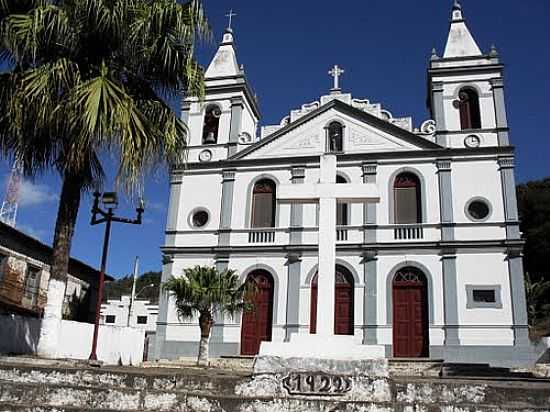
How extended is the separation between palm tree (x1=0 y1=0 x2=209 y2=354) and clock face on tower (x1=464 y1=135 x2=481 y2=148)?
46.7ft

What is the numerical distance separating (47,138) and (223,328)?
13.2 metres

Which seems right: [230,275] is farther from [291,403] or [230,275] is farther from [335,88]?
[291,403]

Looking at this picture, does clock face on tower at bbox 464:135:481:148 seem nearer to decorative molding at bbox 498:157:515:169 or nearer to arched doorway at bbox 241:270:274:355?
decorative molding at bbox 498:157:515:169

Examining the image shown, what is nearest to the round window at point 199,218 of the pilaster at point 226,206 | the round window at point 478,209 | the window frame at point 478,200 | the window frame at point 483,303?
the pilaster at point 226,206

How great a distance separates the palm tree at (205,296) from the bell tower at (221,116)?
7284 millimetres

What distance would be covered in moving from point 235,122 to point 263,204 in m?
3.97

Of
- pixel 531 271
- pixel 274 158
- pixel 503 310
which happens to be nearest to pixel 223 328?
pixel 274 158

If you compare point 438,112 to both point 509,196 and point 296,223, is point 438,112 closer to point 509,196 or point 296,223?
point 509,196

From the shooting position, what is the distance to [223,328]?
20141mm

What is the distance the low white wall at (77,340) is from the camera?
9828 mm

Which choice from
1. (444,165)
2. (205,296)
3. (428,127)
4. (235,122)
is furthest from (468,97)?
(205,296)

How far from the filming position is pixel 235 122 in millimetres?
22984

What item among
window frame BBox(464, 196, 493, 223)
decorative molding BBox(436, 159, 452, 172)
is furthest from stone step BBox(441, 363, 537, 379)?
decorative molding BBox(436, 159, 452, 172)

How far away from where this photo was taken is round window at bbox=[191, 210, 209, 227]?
2189 cm
